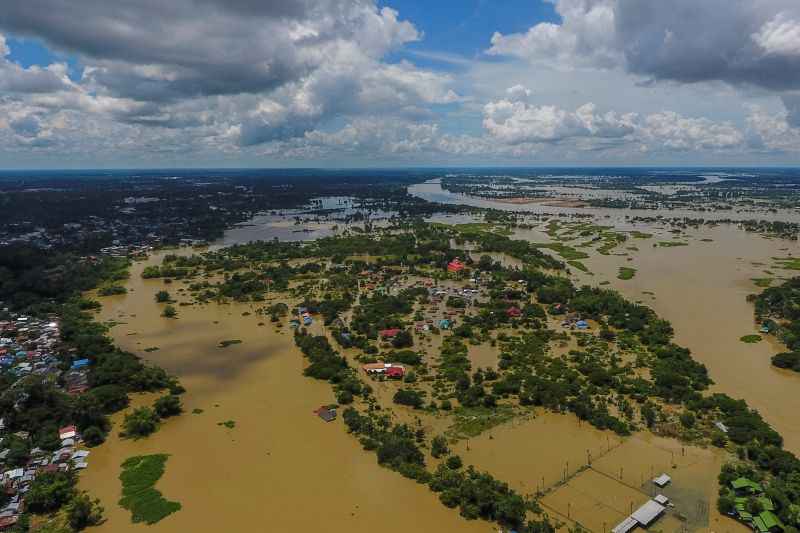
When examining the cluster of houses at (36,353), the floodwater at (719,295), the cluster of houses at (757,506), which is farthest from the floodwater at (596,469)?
the cluster of houses at (36,353)

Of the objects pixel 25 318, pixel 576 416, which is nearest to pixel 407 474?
pixel 576 416

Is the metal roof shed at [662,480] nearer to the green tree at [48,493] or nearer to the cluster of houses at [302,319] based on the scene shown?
the green tree at [48,493]

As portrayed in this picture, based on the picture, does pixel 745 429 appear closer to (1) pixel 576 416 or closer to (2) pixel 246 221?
(1) pixel 576 416

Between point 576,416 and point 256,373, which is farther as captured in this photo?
point 256,373

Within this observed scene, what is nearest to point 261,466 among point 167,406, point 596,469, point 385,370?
point 167,406

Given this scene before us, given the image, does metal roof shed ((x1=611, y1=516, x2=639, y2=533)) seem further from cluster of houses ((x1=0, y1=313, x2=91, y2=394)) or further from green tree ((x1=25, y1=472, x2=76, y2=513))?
cluster of houses ((x1=0, y1=313, x2=91, y2=394))

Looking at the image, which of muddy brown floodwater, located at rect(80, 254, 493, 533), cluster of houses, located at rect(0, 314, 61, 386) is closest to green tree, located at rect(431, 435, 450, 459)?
muddy brown floodwater, located at rect(80, 254, 493, 533)

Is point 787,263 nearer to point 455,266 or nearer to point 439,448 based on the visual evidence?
point 455,266
